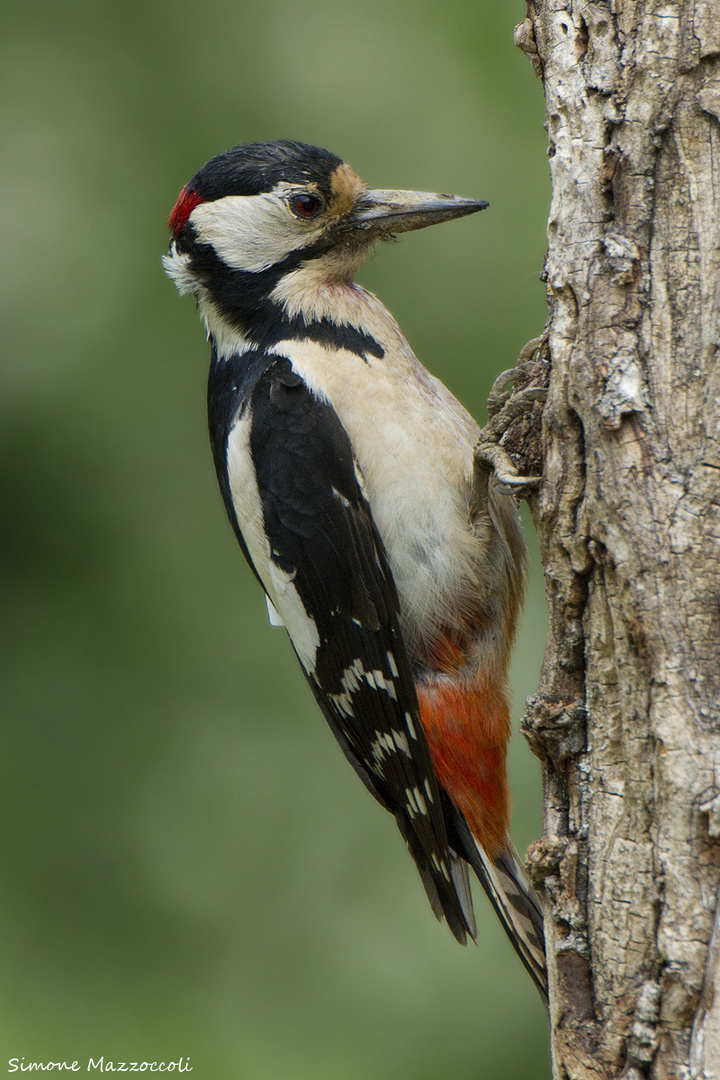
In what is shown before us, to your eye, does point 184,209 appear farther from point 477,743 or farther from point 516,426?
point 477,743

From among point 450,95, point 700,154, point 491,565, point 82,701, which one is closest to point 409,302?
point 450,95

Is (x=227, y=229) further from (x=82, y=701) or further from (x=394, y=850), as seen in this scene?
(x=394, y=850)

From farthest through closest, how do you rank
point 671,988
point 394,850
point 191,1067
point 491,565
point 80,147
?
1. point 80,147
2. point 394,850
3. point 191,1067
4. point 491,565
5. point 671,988

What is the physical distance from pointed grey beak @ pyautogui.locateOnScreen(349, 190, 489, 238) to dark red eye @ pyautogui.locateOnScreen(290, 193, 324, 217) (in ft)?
0.26

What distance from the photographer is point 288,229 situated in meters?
2.43

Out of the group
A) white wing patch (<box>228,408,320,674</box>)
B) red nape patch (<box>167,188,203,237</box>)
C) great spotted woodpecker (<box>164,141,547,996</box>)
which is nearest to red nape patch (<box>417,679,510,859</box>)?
great spotted woodpecker (<box>164,141,547,996</box>)

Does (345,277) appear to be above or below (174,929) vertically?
above

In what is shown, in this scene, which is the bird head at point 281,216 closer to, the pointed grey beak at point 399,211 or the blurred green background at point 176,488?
the pointed grey beak at point 399,211

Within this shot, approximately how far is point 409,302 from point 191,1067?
85.3 inches

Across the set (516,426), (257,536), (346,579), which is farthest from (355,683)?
(516,426)

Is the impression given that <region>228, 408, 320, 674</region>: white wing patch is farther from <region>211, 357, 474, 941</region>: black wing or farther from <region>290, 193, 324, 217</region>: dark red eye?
<region>290, 193, 324, 217</region>: dark red eye

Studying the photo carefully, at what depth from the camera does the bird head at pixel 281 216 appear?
2408mm

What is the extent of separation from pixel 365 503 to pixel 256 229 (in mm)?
685

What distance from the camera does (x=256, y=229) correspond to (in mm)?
2424
